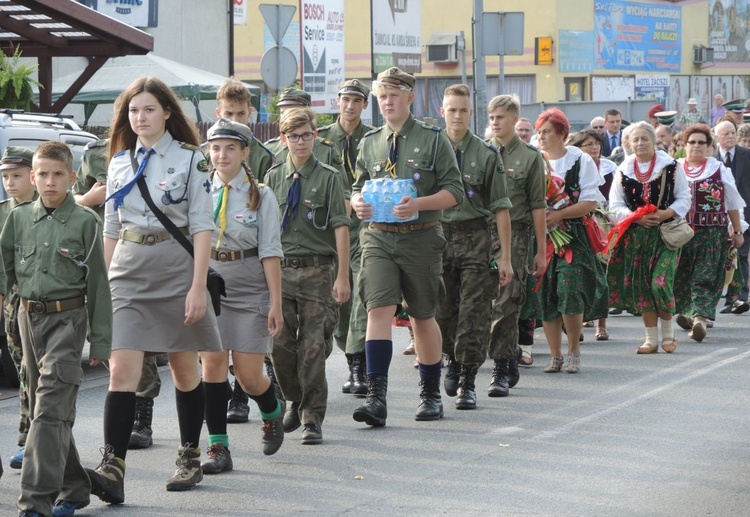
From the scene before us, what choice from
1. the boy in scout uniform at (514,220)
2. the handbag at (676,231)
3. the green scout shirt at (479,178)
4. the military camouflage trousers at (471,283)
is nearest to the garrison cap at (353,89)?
the boy in scout uniform at (514,220)

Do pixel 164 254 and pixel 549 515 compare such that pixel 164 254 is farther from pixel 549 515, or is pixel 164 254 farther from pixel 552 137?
pixel 552 137

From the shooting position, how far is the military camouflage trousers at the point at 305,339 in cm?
811

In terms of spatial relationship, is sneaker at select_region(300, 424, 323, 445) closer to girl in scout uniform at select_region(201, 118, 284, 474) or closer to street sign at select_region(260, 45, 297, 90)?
girl in scout uniform at select_region(201, 118, 284, 474)

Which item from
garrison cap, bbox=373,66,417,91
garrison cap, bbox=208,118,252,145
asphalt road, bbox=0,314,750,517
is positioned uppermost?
garrison cap, bbox=373,66,417,91

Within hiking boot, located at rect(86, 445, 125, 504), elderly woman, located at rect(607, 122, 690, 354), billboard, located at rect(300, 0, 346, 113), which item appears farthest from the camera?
billboard, located at rect(300, 0, 346, 113)

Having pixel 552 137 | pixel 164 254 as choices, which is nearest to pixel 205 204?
pixel 164 254

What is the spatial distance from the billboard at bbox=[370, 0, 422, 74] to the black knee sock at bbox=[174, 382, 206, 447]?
19027 millimetres

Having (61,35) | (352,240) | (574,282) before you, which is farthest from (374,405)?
(61,35)

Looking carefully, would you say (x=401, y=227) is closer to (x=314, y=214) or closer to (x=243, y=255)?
(x=314, y=214)

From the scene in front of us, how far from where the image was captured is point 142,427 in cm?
810

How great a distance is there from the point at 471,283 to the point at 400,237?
3.72ft

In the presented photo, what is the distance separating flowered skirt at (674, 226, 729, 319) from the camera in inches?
520

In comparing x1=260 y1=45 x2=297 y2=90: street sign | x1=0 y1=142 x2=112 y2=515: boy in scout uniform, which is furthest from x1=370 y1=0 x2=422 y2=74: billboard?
x1=0 y1=142 x2=112 y2=515: boy in scout uniform

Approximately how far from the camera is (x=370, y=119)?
3966 centimetres
